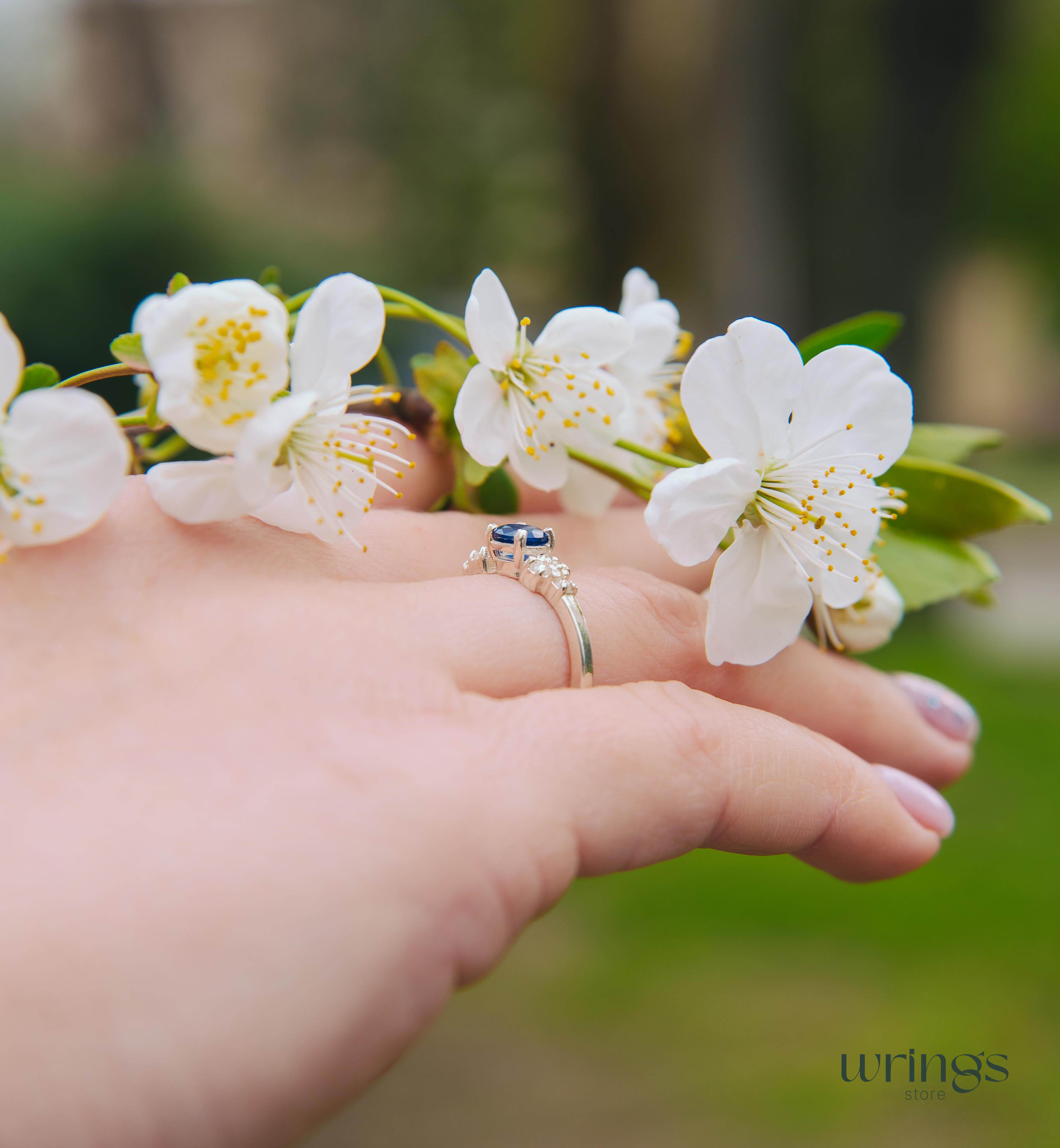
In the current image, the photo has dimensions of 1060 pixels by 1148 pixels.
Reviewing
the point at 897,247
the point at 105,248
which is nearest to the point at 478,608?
the point at 105,248

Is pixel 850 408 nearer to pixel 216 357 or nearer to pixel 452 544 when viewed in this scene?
pixel 452 544

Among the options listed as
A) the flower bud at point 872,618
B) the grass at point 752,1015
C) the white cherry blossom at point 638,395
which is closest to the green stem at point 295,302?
the white cherry blossom at point 638,395

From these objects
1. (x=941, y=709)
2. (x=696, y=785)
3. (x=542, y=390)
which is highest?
(x=542, y=390)

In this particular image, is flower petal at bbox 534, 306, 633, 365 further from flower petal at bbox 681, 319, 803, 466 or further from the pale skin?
the pale skin

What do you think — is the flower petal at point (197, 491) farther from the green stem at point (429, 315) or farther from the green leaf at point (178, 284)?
the green stem at point (429, 315)

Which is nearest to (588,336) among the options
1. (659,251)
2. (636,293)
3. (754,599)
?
(636,293)
